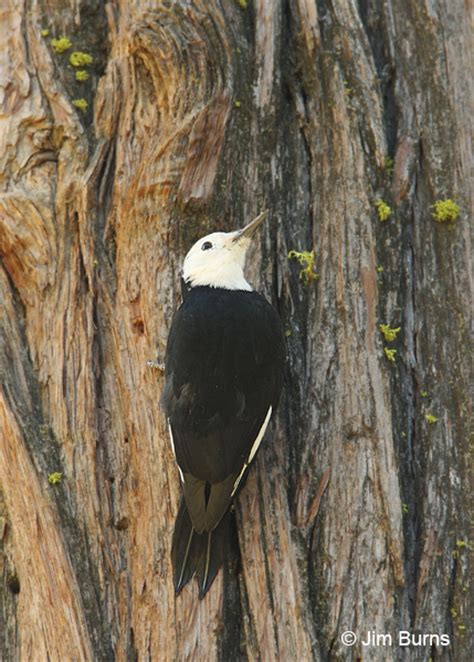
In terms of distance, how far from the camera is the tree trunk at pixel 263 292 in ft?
10.2

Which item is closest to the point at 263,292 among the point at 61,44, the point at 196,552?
the point at 196,552

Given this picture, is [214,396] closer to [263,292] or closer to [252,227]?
[263,292]

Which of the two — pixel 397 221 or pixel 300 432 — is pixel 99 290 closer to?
pixel 300 432

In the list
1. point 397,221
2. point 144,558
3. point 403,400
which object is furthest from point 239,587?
point 397,221

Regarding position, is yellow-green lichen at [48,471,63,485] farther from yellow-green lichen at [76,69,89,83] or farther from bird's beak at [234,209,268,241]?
yellow-green lichen at [76,69,89,83]

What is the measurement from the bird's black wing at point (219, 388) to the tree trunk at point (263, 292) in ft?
0.36

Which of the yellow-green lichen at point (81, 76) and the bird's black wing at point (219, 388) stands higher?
the yellow-green lichen at point (81, 76)

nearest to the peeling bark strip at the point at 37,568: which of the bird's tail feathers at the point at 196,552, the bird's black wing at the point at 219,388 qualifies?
the bird's tail feathers at the point at 196,552

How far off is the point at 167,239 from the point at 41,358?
0.66 metres

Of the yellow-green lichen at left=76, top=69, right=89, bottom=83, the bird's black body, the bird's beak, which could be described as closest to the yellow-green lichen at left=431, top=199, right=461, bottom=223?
the bird's beak

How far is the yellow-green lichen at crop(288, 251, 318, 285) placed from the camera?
3.59 meters

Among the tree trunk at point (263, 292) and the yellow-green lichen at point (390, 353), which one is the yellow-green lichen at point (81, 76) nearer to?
the tree trunk at point (263, 292)

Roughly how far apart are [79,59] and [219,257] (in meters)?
1.16

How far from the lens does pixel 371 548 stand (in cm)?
312
